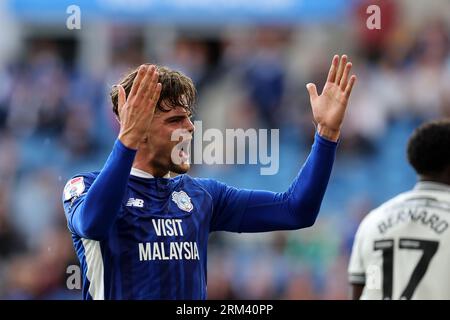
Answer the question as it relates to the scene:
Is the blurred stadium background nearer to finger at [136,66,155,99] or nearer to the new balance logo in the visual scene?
the new balance logo

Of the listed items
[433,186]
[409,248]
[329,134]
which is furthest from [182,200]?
[433,186]

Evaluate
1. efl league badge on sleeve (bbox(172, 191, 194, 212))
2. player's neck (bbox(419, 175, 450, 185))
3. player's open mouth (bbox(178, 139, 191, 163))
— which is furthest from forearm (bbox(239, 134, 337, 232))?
player's neck (bbox(419, 175, 450, 185))

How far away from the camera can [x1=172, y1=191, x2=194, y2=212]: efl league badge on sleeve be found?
14.2 ft

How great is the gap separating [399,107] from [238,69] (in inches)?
78.6

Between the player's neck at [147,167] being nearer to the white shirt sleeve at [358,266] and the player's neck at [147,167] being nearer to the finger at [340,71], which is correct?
the finger at [340,71]

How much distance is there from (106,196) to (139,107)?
386mm

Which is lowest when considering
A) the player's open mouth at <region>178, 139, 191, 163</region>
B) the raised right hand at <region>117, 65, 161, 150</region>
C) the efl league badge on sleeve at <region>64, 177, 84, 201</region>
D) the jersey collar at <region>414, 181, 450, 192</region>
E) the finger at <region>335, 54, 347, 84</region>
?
the jersey collar at <region>414, 181, 450, 192</region>

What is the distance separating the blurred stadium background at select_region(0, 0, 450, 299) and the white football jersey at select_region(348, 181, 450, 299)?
3992 mm

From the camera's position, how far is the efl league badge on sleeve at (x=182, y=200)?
4.34 metres

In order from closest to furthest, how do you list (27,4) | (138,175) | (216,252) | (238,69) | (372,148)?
(138,175) → (216,252) → (372,148) → (238,69) → (27,4)

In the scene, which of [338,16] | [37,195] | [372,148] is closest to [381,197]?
[372,148]

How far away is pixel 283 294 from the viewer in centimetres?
999

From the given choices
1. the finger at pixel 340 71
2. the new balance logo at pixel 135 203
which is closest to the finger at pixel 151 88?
the new balance logo at pixel 135 203
